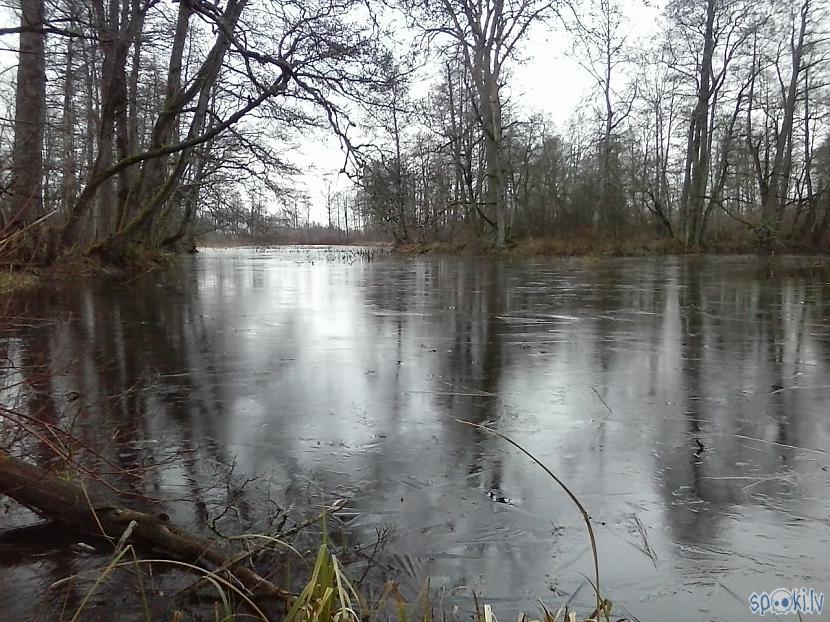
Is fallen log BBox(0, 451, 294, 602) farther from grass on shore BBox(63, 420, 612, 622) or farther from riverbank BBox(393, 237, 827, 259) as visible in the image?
riverbank BBox(393, 237, 827, 259)

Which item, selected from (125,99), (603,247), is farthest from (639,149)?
(125,99)

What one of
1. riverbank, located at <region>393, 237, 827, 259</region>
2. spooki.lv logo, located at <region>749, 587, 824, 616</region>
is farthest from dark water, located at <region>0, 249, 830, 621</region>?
riverbank, located at <region>393, 237, 827, 259</region>

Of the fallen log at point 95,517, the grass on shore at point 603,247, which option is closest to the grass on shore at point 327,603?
the fallen log at point 95,517

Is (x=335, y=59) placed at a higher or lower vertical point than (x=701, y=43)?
lower

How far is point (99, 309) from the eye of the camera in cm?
1059

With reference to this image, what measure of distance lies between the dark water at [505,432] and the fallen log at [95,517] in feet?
0.65

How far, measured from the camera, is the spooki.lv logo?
2.37 m

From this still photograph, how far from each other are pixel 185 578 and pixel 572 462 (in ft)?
7.41

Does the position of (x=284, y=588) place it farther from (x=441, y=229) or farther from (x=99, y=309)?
(x=441, y=229)

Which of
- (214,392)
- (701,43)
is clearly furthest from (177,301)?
(701,43)

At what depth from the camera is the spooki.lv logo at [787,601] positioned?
7.76 ft

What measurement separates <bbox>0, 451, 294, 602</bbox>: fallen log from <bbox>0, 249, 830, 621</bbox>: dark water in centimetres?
20

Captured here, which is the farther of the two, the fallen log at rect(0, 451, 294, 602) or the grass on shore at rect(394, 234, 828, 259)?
the grass on shore at rect(394, 234, 828, 259)

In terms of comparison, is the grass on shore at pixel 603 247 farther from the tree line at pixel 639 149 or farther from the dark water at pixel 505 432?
the dark water at pixel 505 432
